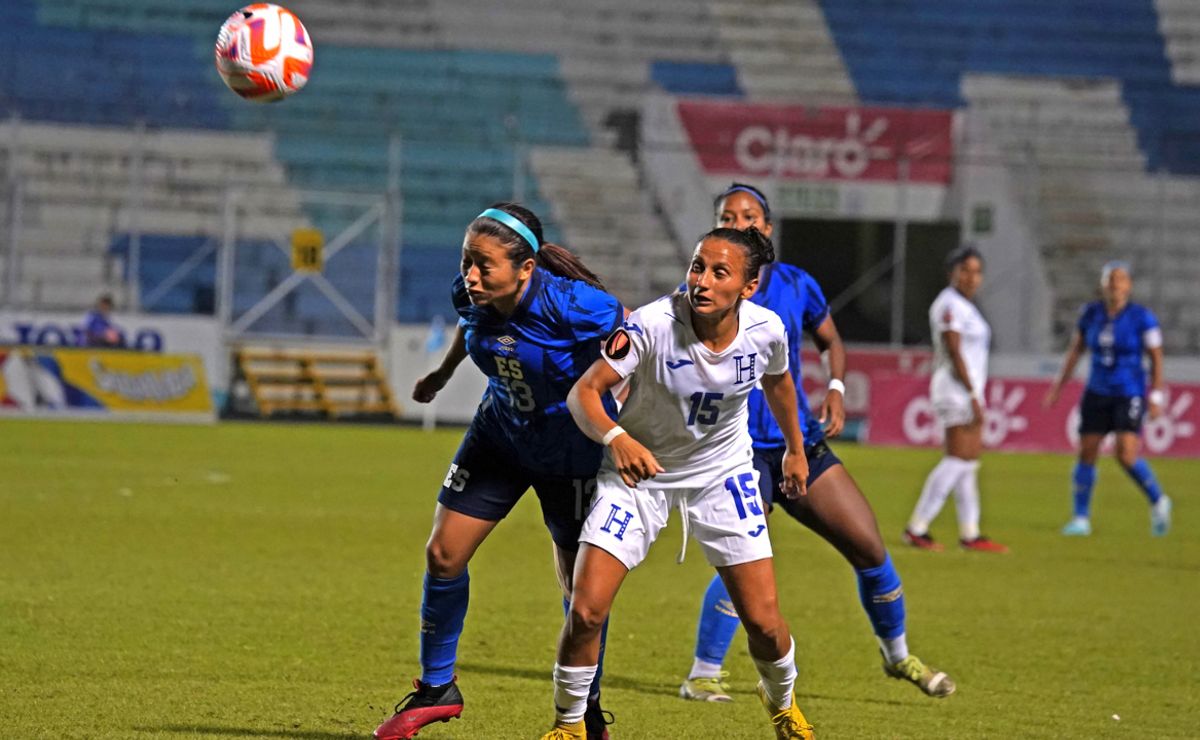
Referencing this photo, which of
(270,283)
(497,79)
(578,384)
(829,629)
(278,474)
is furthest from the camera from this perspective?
(497,79)

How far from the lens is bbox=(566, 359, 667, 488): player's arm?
5.50 meters

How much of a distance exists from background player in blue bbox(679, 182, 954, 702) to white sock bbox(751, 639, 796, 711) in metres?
1.26

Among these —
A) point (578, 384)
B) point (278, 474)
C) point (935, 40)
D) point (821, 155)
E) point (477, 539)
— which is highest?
point (935, 40)

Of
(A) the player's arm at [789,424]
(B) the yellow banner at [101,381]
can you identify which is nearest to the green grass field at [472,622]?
(A) the player's arm at [789,424]

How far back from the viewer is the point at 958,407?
1345 centimetres

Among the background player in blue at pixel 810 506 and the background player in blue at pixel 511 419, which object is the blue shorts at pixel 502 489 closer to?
the background player in blue at pixel 511 419

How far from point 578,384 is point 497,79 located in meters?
26.5

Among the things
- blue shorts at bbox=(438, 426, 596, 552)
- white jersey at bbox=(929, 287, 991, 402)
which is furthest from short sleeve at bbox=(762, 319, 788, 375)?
white jersey at bbox=(929, 287, 991, 402)

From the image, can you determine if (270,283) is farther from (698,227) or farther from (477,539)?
(477,539)

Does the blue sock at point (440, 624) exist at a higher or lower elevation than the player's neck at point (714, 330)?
lower

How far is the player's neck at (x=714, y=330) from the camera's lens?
581 cm

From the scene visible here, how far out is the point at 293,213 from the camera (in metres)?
28.8

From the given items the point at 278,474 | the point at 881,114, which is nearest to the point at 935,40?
the point at 881,114

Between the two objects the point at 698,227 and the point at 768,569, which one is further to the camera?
the point at 698,227
